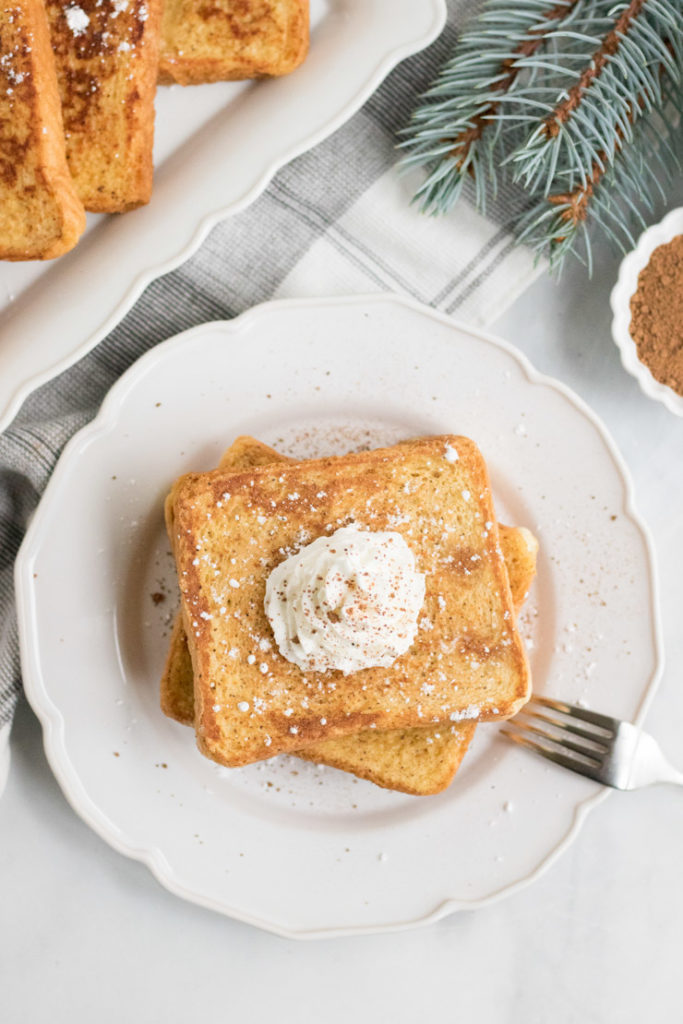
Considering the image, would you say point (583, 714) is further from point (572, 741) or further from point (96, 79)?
point (96, 79)

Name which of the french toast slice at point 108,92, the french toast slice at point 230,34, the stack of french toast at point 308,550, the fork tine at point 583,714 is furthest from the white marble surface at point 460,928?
the french toast slice at point 108,92

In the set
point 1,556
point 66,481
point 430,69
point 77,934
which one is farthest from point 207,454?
point 77,934

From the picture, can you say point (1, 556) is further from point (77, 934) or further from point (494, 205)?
point (494, 205)

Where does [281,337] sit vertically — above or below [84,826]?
above

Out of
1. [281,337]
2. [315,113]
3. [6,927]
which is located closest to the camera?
[315,113]

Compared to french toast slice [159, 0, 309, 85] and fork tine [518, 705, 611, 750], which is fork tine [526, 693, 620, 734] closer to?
fork tine [518, 705, 611, 750]

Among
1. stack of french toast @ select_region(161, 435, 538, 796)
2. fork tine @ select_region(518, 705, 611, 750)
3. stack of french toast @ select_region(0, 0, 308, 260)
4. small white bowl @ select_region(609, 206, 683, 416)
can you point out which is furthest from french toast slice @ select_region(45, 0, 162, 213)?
fork tine @ select_region(518, 705, 611, 750)

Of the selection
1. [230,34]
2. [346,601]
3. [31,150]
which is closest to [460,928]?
[346,601]
